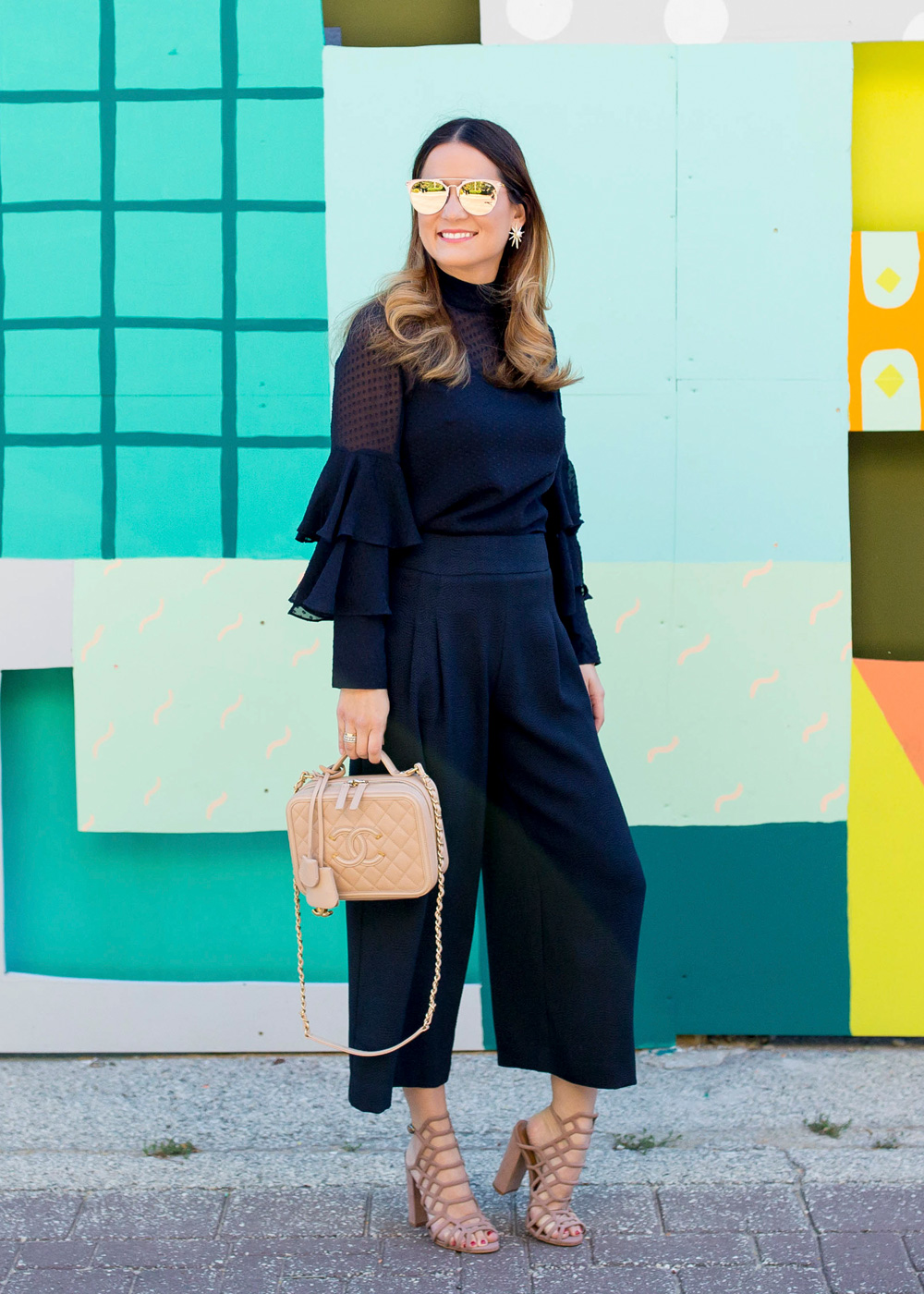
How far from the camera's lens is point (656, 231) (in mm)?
3223

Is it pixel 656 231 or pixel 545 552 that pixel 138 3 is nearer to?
pixel 656 231

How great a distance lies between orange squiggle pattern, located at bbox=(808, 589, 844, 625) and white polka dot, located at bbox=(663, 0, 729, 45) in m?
1.36

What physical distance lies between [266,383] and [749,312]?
47.2 inches

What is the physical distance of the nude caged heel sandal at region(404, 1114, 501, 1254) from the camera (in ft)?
8.15

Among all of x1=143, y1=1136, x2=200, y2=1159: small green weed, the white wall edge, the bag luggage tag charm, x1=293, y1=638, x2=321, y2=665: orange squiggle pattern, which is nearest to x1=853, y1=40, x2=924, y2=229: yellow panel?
x1=293, y1=638, x2=321, y2=665: orange squiggle pattern

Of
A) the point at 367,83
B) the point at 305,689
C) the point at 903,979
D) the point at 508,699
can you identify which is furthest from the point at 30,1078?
the point at 367,83

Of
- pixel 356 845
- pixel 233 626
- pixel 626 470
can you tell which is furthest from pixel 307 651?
pixel 356 845

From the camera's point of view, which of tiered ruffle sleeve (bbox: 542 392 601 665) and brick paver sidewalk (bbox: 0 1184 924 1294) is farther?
tiered ruffle sleeve (bbox: 542 392 601 665)

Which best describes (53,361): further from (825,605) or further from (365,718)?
(825,605)

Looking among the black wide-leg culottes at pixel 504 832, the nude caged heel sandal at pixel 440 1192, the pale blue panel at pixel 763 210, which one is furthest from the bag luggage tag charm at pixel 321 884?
the pale blue panel at pixel 763 210

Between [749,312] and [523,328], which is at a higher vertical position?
[749,312]

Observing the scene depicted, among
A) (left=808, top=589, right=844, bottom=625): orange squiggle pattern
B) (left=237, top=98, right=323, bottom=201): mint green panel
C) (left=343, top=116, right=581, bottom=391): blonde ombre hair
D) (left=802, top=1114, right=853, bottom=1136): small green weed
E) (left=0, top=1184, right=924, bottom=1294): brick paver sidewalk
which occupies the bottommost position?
(left=0, top=1184, right=924, bottom=1294): brick paver sidewalk

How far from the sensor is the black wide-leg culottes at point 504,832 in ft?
7.94

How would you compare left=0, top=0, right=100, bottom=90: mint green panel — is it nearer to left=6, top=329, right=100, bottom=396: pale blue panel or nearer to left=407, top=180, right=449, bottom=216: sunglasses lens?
left=6, top=329, right=100, bottom=396: pale blue panel
